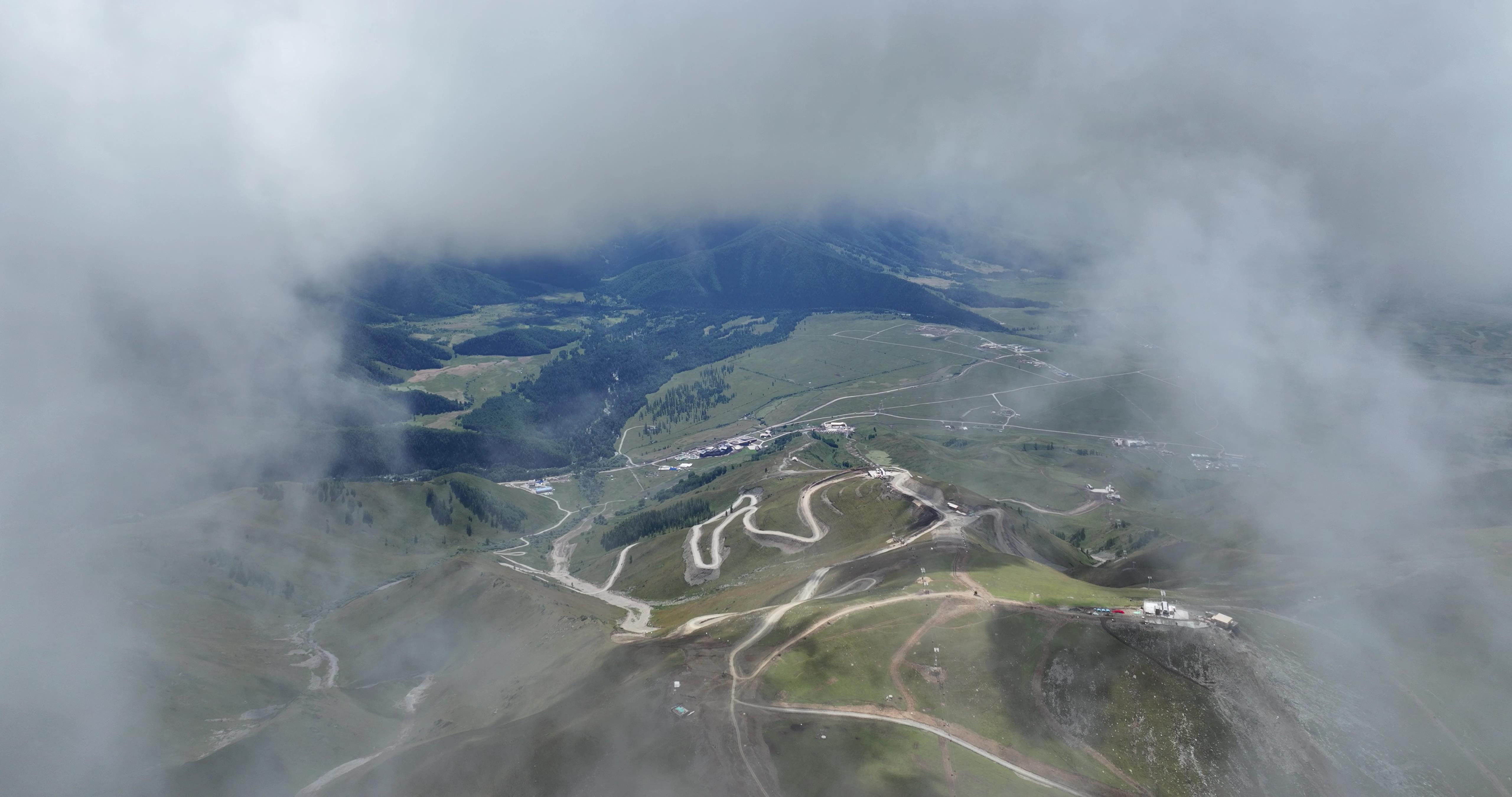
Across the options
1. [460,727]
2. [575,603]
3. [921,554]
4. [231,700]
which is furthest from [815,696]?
[231,700]

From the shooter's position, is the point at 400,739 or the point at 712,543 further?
the point at 712,543

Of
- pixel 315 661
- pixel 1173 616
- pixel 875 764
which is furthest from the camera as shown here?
pixel 315 661

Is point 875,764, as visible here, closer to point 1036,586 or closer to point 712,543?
point 1036,586

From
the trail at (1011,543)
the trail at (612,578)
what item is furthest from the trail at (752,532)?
the trail at (1011,543)

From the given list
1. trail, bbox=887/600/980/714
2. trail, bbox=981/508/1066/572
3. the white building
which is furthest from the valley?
the white building

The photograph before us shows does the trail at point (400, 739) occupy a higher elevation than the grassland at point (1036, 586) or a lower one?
lower

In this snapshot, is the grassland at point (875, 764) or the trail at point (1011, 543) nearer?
the grassland at point (875, 764)

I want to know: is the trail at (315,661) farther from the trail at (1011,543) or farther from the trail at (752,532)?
the trail at (1011,543)

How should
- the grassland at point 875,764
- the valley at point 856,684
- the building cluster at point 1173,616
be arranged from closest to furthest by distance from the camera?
the grassland at point 875,764
the valley at point 856,684
the building cluster at point 1173,616

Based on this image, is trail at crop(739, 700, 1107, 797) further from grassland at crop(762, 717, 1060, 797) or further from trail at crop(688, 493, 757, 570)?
trail at crop(688, 493, 757, 570)

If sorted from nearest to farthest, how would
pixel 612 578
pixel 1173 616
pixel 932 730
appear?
pixel 932 730 → pixel 1173 616 → pixel 612 578

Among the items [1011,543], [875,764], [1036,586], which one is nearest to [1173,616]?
[1036,586]
